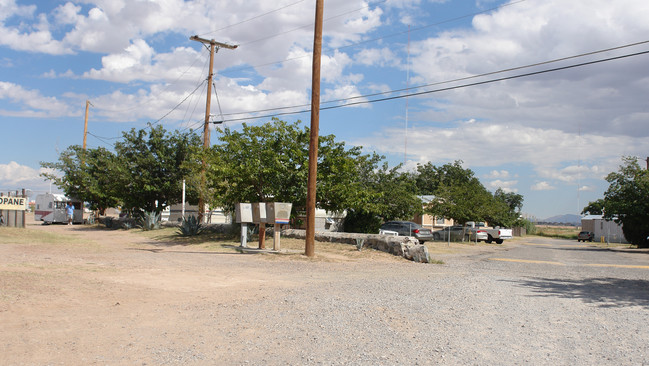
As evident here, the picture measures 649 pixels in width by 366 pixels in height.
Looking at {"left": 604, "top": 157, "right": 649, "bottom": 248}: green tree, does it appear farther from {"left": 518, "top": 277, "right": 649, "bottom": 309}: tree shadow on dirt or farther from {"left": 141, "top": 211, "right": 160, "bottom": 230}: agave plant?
{"left": 141, "top": 211, "right": 160, "bottom": 230}: agave plant

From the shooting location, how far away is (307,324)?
22.3 ft

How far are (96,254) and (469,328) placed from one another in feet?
40.2

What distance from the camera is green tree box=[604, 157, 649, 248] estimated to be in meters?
28.8

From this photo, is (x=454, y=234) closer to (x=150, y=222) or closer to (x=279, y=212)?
(x=150, y=222)

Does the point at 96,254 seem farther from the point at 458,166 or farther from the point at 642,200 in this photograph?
the point at 458,166

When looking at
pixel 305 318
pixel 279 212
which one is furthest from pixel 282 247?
pixel 305 318

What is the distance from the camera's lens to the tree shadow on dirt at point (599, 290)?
364 inches

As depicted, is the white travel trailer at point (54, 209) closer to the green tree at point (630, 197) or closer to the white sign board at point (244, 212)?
the white sign board at point (244, 212)

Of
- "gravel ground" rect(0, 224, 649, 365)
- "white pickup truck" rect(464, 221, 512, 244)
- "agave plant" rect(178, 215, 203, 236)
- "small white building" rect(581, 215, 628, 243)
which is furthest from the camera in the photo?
"small white building" rect(581, 215, 628, 243)

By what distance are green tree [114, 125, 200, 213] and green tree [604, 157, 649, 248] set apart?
25193 millimetres

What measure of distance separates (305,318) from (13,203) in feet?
76.7

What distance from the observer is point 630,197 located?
2964cm

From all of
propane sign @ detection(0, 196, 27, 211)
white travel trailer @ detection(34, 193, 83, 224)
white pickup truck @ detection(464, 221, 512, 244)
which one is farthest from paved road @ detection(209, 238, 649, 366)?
white travel trailer @ detection(34, 193, 83, 224)

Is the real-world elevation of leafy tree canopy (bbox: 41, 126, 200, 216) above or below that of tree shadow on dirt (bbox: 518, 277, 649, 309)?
above
